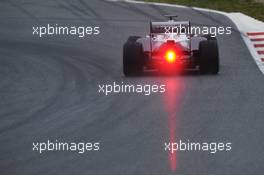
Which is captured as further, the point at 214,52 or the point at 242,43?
the point at 242,43

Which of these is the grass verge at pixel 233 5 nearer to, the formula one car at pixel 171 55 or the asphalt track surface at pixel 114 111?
the asphalt track surface at pixel 114 111

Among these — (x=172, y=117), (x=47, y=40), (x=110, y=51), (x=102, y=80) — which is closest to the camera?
(x=172, y=117)

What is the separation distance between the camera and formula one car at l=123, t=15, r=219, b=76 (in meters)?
20.6

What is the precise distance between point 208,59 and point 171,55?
0.88m

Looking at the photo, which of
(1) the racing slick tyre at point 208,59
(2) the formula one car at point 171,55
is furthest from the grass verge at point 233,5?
(1) the racing slick tyre at point 208,59

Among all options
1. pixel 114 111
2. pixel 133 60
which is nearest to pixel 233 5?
pixel 133 60

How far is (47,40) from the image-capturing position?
2791cm

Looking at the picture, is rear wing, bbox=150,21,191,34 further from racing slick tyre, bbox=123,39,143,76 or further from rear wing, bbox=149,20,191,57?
racing slick tyre, bbox=123,39,143,76

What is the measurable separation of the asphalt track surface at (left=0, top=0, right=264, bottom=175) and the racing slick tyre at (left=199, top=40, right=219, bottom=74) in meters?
0.30

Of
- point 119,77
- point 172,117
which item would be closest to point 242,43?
point 119,77

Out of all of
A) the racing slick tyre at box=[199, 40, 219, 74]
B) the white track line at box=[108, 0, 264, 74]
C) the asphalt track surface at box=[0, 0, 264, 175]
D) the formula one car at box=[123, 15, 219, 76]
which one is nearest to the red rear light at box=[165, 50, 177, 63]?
the formula one car at box=[123, 15, 219, 76]

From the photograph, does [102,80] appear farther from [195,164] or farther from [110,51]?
[195,164]

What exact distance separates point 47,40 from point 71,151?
14353 mm

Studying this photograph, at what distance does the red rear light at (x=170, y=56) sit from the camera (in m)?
20.6
